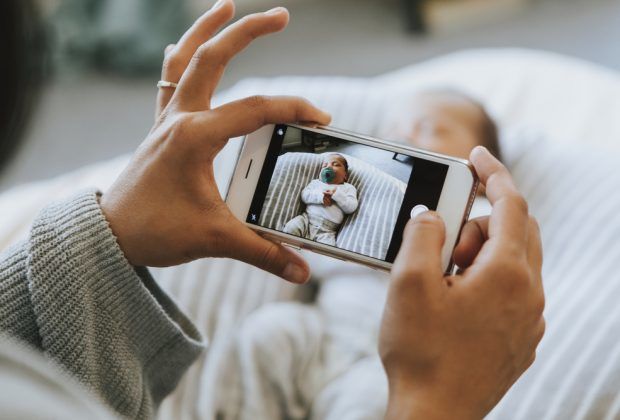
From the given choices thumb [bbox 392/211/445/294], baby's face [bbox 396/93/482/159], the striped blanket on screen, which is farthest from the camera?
baby's face [bbox 396/93/482/159]

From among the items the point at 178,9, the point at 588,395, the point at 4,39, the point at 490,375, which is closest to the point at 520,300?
the point at 490,375

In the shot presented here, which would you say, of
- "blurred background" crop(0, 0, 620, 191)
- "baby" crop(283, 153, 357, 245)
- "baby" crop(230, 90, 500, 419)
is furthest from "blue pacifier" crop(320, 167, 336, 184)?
"blurred background" crop(0, 0, 620, 191)

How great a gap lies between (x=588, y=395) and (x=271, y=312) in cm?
47

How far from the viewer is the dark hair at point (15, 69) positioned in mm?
259

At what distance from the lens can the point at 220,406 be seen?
2.65 feet

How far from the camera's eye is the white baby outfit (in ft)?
2.01

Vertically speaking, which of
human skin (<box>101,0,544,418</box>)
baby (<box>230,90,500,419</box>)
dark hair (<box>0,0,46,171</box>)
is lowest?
baby (<box>230,90,500,419</box>)

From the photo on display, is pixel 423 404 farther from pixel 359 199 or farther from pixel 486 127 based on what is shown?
pixel 486 127

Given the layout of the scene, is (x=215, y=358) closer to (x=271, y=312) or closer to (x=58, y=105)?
(x=271, y=312)

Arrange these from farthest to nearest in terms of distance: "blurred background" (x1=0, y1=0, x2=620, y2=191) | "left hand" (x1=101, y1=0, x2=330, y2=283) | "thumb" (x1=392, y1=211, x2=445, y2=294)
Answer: "blurred background" (x1=0, y1=0, x2=620, y2=191)
"left hand" (x1=101, y1=0, x2=330, y2=283)
"thumb" (x1=392, y1=211, x2=445, y2=294)

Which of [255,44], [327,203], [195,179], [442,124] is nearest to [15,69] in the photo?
[195,179]

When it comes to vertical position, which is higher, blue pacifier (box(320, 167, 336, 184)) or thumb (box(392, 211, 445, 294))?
blue pacifier (box(320, 167, 336, 184))

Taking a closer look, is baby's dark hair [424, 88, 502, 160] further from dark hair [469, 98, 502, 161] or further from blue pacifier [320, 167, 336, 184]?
blue pacifier [320, 167, 336, 184]

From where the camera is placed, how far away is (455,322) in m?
0.45
